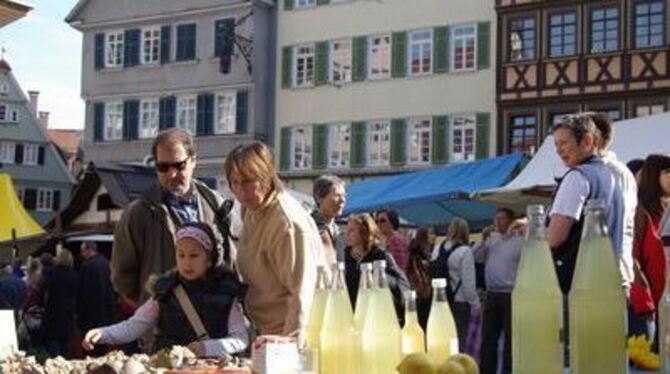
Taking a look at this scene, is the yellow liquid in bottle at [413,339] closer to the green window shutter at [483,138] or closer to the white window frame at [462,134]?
the green window shutter at [483,138]

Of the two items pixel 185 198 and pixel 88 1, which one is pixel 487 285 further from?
pixel 88 1

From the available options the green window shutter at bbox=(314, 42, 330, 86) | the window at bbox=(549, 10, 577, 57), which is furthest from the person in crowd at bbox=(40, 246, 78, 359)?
the green window shutter at bbox=(314, 42, 330, 86)

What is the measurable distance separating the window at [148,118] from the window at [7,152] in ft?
61.8

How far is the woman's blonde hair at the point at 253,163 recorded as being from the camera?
3.59 metres

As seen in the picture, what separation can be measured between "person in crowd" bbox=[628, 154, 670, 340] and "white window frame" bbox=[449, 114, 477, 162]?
85.0 feet

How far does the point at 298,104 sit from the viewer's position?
3444 centimetres

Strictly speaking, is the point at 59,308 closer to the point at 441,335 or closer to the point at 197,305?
the point at 197,305

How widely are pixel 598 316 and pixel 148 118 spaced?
35.7 metres

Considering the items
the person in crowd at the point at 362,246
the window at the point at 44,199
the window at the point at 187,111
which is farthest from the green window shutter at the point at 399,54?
the window at the point at 44,199

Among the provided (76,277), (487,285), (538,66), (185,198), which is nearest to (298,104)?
(538,66)

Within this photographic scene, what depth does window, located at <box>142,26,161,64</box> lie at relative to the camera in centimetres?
3678

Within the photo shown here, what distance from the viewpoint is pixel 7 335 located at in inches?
116

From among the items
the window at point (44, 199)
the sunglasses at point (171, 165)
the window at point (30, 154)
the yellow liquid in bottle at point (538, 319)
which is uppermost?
the window at point (30, 154)

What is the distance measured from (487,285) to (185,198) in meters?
5.07
